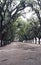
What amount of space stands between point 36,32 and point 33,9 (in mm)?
7278

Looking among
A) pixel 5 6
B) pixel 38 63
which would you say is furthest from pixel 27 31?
pixel 38 63

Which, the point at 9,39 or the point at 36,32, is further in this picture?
the point at 36,32

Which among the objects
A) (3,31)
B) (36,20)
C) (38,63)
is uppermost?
(36,20)

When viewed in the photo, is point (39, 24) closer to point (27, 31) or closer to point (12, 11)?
point (27, 31)

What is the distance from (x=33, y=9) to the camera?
25734 mm

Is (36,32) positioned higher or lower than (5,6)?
lower

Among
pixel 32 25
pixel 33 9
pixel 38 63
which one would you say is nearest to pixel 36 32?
pixel 32 25

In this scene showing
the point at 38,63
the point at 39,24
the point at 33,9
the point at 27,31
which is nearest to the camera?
the point at 38,63

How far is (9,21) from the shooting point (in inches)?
944

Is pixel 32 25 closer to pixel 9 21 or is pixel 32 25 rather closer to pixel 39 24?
pixel 39 24

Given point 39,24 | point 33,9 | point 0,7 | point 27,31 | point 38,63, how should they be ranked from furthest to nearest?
point 27,31
point 39,24
point 33,9
point 0,7
point 38,63

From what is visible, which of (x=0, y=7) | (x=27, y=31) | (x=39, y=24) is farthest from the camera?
(x=27, y=31)

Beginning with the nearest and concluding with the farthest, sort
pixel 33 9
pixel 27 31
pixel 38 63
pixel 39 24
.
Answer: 1. pixel 38 63
2. pixel 33 9
3. pixel 39 24
4. pixel 27 31

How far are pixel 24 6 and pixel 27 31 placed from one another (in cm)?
1143
